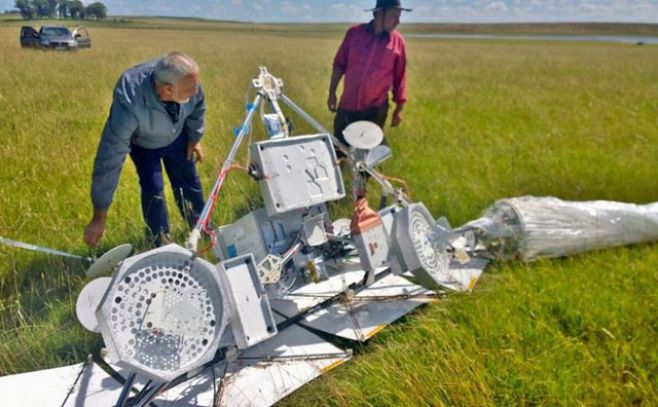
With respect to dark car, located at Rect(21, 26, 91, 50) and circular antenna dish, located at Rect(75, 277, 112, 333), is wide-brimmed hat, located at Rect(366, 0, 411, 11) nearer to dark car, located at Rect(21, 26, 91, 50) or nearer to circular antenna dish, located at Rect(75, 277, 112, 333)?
circular antenna dish, located at Rect(75, 277, 112, 333)

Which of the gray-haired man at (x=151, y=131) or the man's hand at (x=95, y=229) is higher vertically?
the gray-haired man at (x=151, y=131)

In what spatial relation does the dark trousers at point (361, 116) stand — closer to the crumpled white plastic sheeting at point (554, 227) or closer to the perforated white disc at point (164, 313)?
the crumpled white plastic sheeting at point (554, 227)

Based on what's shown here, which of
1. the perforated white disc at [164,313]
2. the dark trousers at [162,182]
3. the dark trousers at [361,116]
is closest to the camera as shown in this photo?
the perforated white disc at [164,313]

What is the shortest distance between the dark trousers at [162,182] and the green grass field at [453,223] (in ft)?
1.06

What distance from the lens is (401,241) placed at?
10.3 feet

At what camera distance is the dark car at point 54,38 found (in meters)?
9.27

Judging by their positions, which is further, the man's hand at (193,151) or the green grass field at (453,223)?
the man's hand at (193,151)

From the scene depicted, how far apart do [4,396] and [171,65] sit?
6.01 feet

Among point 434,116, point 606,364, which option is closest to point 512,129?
point 434,116

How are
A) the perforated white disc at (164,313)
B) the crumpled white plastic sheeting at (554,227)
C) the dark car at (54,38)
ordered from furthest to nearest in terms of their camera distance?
1. the dark car at (54,38)
2. the crumpled white plastic sheeting at (554,227)
3. the perforated white disc at (164,313)

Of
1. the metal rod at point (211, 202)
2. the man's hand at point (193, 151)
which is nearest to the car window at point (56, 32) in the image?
the man's hand at point (193, 151)

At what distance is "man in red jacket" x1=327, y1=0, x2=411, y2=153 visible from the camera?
15.2ft

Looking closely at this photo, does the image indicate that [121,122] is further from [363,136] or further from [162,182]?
[363,136]

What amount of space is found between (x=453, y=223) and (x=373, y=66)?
5.34ft
